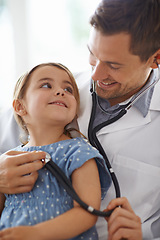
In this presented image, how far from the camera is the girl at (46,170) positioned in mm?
1016

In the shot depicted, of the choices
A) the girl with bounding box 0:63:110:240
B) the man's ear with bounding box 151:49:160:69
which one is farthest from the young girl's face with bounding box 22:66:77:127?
the man's ear with bounding box 151:49:160:69

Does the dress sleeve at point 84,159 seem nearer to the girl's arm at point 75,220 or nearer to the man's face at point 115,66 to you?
the girl's arm at point 75,220

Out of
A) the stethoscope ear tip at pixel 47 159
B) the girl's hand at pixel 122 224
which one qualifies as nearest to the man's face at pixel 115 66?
the stethoscope ear tip at pixel 47 159

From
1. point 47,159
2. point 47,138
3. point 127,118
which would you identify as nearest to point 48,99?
point 47,138

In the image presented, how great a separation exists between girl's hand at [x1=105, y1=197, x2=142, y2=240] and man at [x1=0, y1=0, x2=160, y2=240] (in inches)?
9.8

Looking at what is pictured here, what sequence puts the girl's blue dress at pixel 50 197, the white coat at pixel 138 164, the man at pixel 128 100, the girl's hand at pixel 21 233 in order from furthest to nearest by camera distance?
the white coat at pixel 138 164 < the man at pixel 128 100 < the girl's blue dress at pixel 50 197 < the girl's hand at pixel 21 233

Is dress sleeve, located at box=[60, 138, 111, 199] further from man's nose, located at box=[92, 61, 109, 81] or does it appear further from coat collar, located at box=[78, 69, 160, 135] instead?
man's nose, located at box=[92, 61, 109, 81]

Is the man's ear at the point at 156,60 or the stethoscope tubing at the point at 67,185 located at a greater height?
the man's ear at the point at 156,60

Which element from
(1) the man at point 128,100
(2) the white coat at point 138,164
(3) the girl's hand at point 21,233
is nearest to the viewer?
(3) the girl's hand at point 21,233

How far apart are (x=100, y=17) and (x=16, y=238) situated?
2.93ft

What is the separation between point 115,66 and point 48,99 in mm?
319

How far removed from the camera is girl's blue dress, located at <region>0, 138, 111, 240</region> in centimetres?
108

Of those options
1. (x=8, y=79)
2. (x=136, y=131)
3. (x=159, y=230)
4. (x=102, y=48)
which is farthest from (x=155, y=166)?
(x=8, y=79)

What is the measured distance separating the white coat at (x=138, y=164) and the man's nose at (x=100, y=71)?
0.22m
